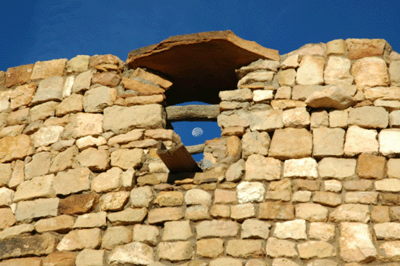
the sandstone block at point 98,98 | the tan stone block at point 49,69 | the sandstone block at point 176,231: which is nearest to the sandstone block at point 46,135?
the sandstone block at point 98,98

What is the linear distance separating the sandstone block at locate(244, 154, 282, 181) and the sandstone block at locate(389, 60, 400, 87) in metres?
1.27

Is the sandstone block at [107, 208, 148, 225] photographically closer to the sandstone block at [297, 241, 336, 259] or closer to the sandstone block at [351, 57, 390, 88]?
the sandstone block at [297, 241, 336, 259]

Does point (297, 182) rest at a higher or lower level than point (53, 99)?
lower

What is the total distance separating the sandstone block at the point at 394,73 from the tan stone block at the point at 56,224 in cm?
307

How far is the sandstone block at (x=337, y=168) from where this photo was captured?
374 centimetres

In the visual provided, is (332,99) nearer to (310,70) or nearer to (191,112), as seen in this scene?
(310,70)

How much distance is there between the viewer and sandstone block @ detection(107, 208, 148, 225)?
389 cm

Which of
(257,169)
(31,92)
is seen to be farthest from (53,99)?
(257,169)

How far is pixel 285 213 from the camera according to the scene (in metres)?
3.67

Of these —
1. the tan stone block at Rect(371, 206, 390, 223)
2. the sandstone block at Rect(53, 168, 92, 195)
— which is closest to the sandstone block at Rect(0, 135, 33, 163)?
the sandstone block at Rect(53, 168, 92, 195)

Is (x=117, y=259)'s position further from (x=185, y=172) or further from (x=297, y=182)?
(x=297, y=182)

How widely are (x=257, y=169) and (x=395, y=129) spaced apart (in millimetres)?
1196

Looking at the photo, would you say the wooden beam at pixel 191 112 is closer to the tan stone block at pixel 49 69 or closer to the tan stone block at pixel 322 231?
the tan stone block at pixel 49 69

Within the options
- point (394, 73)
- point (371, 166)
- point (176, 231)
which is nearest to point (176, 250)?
point (176, 231)
